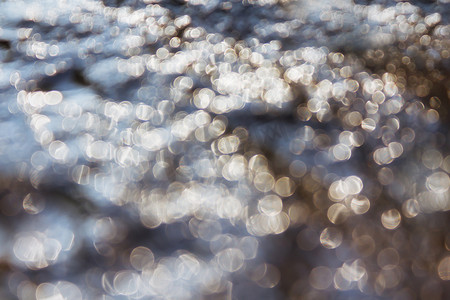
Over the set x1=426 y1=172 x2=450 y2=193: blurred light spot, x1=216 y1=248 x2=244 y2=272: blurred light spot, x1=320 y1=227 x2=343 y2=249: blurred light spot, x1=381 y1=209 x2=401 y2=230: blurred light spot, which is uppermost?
x1=216 y1=248 x2=244 y2=272: blurred light spot

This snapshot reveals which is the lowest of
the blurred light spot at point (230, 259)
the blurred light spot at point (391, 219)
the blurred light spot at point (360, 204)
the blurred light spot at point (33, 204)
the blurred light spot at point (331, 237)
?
the blurred light spot at point (360, 204)

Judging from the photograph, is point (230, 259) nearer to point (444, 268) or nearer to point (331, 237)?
point (331, 237)

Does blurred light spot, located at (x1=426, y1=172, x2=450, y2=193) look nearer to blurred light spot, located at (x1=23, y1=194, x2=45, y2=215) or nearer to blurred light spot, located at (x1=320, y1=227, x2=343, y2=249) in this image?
blurred light spot, located at (x1=320, y1=227, x2=343, y2=249)

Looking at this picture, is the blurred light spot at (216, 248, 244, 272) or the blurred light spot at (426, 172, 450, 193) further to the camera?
the blurred light spot at (426, 172, 450, 193)

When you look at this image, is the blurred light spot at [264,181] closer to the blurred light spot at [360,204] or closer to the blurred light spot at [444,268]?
the blurred light spot at [360,204]

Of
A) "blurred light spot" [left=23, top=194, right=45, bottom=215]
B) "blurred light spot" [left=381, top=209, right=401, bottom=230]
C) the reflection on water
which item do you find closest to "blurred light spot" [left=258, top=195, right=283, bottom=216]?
the reflection on water

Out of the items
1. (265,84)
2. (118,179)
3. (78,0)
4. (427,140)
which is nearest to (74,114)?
(118,179)

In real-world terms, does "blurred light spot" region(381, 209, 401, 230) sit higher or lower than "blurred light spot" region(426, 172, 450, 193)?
higher

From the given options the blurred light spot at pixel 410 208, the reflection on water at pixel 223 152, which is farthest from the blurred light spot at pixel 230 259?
the blurred light spot at pixel 410 208
